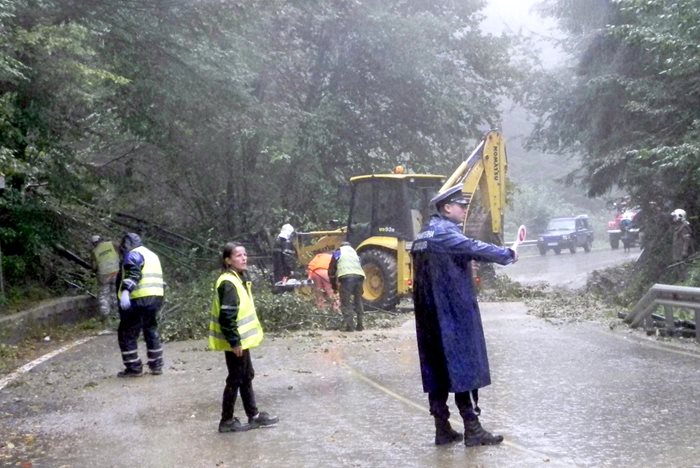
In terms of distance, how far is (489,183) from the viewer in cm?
2233

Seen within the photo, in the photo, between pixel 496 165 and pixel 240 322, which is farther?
pixel 496 165

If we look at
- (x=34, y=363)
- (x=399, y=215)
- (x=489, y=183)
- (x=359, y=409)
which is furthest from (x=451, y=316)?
(x=489, y=183)

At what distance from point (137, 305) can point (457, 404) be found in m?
5.86

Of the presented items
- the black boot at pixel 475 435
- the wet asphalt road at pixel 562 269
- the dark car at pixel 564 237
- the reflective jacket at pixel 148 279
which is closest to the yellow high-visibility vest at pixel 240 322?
the black boot at pixel 475 435

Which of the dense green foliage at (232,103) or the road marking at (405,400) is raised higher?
the dense green foliage at (232,103)

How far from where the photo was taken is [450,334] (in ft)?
25.4

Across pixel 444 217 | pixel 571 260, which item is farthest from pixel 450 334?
pixel 571 260

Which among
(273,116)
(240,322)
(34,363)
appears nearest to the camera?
(240,322)

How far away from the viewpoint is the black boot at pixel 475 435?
7824mm

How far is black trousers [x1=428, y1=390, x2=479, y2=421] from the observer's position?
780cm

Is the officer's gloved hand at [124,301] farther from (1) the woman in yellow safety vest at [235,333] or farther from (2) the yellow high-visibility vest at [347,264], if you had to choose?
(2) the yellow high-visibility vest at [347,264]

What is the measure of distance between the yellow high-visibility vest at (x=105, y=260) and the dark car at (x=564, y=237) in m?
33.2

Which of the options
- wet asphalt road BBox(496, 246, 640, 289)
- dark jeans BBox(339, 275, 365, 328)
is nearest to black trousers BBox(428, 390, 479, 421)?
dark jeans BBox(339, 275, 365, 328)

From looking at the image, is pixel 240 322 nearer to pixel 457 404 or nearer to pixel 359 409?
pixel 359 409
